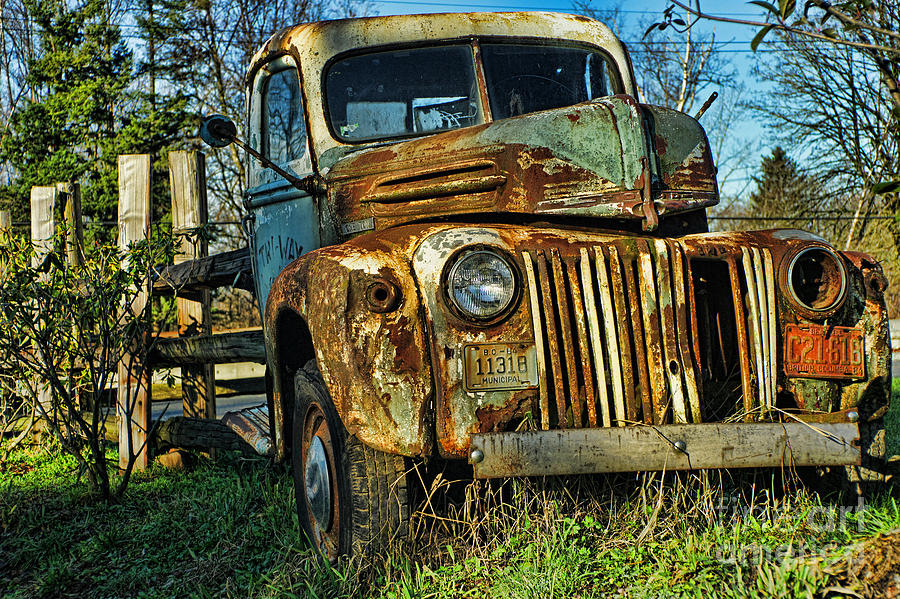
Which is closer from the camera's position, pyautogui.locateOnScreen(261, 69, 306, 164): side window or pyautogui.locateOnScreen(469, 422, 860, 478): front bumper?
pyautogui.locateOnScreen(469, 422, 860, 478): front bumper

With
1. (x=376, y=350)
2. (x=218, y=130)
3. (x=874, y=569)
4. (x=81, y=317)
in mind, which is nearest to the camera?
(x=874, y=569)

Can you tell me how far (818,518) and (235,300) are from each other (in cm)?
1913

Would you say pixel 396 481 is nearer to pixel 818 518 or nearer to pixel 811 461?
pixel 811 461

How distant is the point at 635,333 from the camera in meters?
2.94

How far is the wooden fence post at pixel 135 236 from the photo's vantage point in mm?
5641

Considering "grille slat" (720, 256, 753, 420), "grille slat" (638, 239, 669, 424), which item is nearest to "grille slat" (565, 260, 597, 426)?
"grille slat" (638, 239, 669, 424)

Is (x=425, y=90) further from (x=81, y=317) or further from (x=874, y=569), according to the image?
(x=874, y=569)

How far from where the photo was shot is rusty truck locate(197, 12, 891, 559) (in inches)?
110

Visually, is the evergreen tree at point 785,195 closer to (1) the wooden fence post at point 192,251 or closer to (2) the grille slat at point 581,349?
(1) the wooden fence post at point 192,251

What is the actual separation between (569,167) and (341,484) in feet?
4.74

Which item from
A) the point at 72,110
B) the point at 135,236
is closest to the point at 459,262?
the point at 135,236

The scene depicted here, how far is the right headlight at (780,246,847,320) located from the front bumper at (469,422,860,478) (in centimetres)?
45

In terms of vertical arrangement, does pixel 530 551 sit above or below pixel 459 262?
below

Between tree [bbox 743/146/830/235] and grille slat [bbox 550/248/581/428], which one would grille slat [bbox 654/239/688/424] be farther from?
tree [bbox 743/146/830/235]
